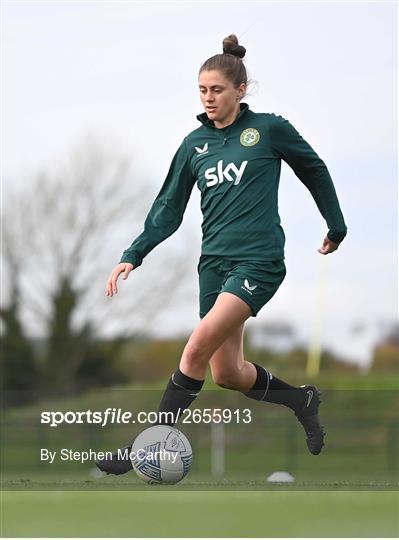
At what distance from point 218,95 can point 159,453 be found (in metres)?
2.30

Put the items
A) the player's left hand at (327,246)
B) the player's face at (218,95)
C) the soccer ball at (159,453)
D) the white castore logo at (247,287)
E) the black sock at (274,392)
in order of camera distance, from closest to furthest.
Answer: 1. the white castore logo at (247,287)
2. the player's face at (218,95)
3. the soccer ball at (159,453)
4. the player's left hand at (327,246)
5. the black sock at (274,392)

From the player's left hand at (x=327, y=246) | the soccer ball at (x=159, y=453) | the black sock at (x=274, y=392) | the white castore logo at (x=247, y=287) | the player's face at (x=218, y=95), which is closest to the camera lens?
the white castore logo at (x=247, y=287)

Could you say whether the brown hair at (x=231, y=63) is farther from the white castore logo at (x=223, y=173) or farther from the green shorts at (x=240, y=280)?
the green shorts at (x=240, y=280)

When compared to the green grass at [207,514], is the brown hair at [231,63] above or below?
above

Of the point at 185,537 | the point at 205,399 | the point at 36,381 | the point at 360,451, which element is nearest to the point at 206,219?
the point at 185,537

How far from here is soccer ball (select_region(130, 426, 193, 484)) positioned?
276 inches

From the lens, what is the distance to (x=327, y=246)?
7.27 m

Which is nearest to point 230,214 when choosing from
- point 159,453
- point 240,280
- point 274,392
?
point 240,280

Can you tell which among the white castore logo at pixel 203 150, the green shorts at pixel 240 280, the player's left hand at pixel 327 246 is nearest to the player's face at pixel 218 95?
the white castore logo at pixel 203 150

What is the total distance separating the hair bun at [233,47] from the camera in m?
7.04

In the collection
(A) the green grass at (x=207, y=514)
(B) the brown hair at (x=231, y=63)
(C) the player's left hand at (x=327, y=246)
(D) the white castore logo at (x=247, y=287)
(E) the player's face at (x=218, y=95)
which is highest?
(B) the brown hair at (x=231, y=63)

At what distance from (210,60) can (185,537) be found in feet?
9.72

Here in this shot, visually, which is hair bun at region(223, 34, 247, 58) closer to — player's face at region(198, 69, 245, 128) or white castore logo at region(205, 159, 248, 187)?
player's face at region(198, 69, 245, 128)

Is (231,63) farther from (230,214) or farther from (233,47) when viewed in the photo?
(230,214)
